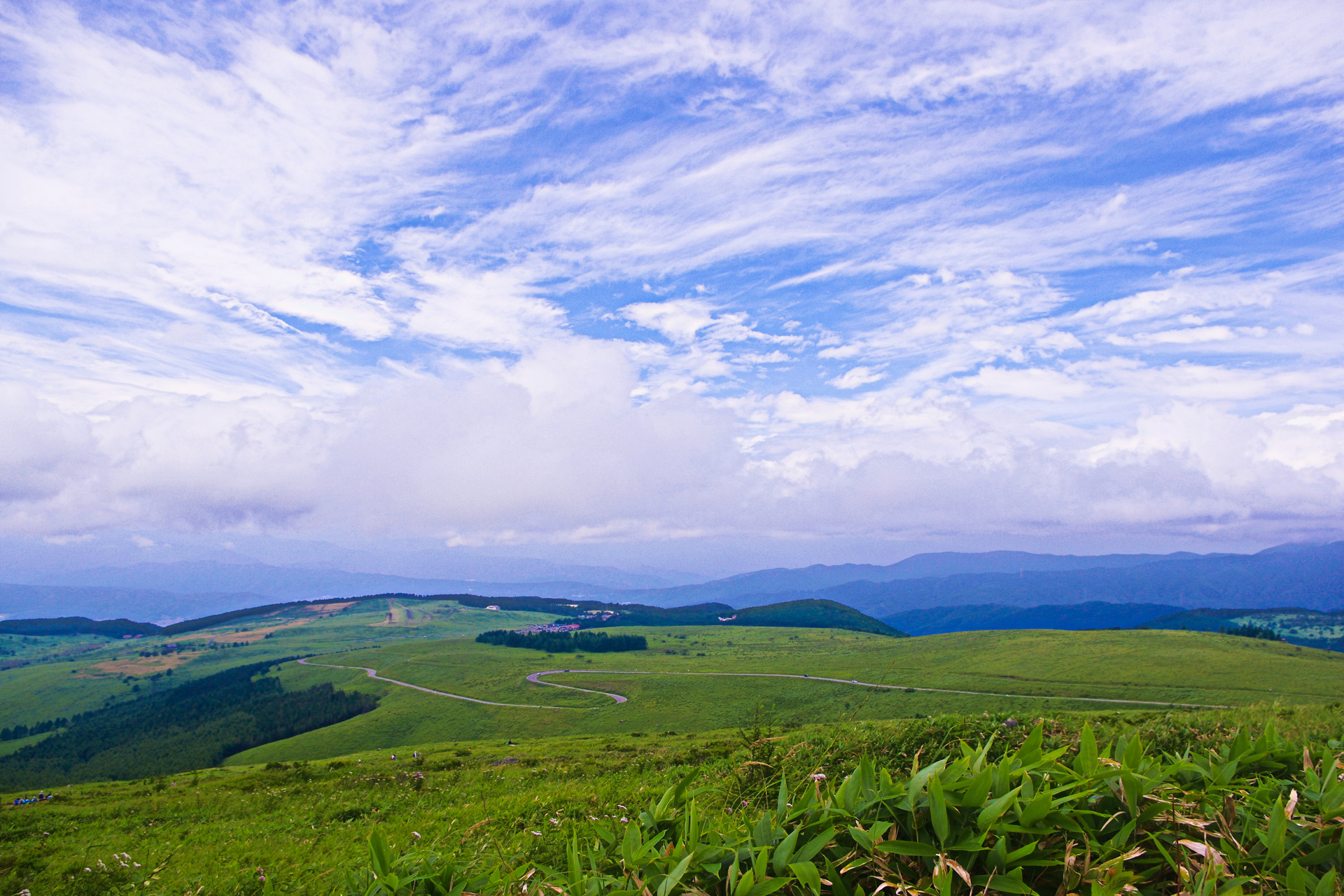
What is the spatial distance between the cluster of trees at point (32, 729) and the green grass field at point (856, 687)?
6110 centimetres

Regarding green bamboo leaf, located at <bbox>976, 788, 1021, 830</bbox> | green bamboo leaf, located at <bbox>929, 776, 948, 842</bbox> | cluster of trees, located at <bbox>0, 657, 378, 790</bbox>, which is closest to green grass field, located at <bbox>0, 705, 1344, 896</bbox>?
green bamboo leaf, located at <bbox>929, 776, 948, 842</bbox>

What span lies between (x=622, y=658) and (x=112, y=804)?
167m

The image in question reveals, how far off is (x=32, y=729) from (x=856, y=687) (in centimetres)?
21053

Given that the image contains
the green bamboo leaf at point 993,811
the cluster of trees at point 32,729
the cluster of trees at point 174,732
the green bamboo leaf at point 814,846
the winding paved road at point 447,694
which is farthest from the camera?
the cluster of trees at point 32,729

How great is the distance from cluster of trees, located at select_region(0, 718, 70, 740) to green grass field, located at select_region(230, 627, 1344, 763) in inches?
2406

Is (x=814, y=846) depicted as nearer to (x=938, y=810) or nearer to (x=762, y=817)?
(x=762, y=817)

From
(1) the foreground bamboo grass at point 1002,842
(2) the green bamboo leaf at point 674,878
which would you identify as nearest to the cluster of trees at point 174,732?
(1) the foreground bamboo grass at point 1002,842

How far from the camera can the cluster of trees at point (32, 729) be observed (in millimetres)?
165125

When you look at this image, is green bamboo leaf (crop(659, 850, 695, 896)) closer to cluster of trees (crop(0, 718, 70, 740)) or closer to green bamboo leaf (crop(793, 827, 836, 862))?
green bamboo leaf (crop(793, 827, 836, 862))

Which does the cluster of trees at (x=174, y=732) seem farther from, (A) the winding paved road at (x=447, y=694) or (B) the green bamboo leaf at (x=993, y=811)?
(B) the green bamboo leaf at (x=993, y=811)

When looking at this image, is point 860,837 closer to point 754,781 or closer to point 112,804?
point 754,781

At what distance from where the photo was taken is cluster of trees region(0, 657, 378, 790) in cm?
12762

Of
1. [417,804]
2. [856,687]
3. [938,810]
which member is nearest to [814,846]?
[938,810]

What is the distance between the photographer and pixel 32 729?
172 metres
